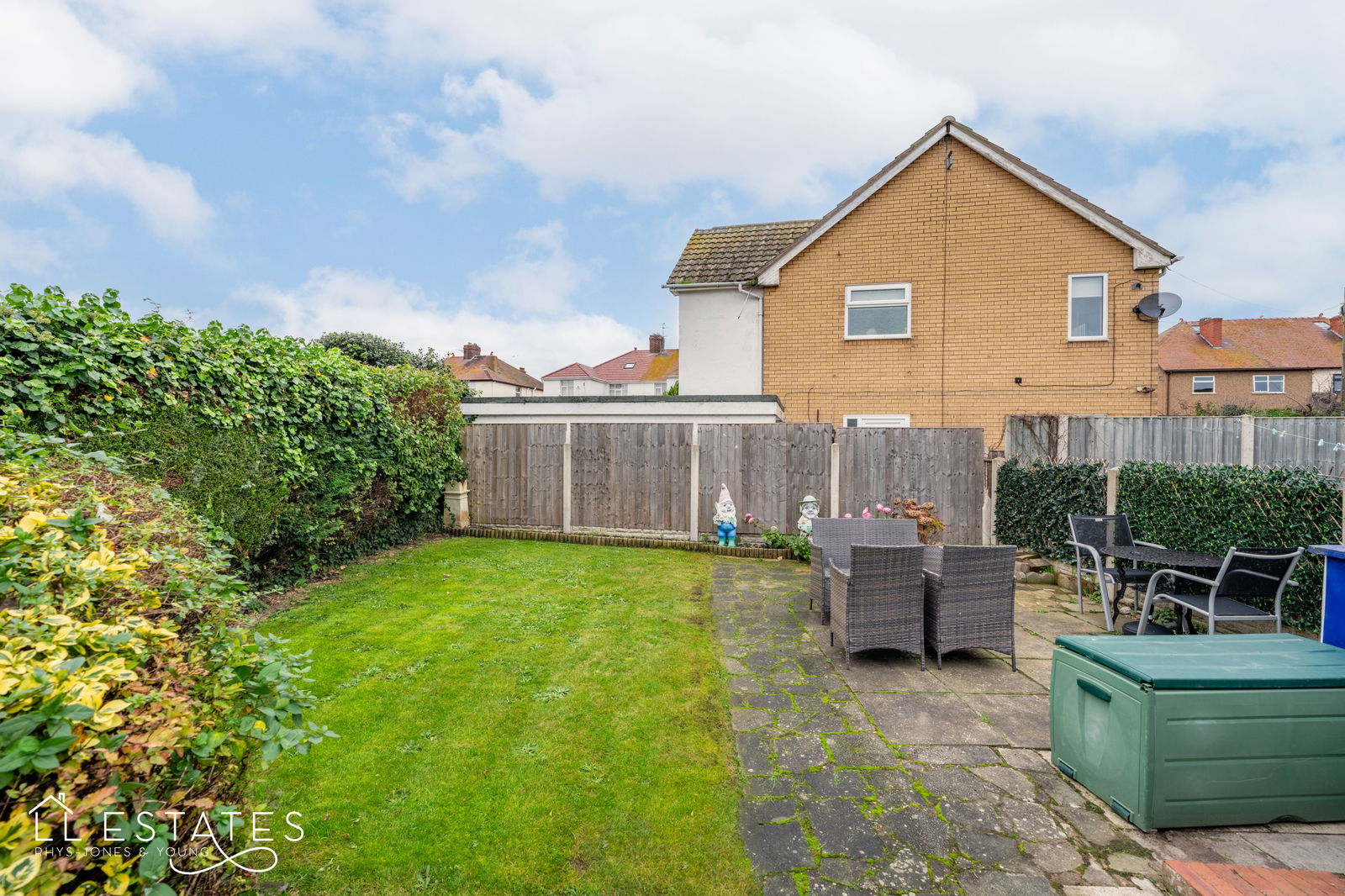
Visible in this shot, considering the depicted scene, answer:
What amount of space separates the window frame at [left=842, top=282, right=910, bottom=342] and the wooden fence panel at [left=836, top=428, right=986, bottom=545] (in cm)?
336

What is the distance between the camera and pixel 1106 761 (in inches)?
113

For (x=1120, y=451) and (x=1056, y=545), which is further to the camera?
(x=1120, y=451)

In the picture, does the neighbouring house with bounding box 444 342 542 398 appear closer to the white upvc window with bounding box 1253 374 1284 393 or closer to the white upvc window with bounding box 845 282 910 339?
the white upvc window with bounding box 845 282 910 339

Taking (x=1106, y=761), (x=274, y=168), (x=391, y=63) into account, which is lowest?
(x=1106, y=761)

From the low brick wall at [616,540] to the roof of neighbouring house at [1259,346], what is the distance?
39548mm

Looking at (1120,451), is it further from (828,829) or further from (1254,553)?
(828,829)

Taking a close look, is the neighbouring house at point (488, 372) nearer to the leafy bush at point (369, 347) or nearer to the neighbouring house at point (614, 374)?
the neighbouring house at point (614, 374)

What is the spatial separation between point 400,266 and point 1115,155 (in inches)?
691

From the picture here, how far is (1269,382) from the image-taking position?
36.2 metres

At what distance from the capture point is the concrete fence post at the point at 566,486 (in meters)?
10.9

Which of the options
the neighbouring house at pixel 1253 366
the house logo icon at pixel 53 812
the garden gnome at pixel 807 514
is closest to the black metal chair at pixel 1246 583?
the garden gnome at pixel 807 514

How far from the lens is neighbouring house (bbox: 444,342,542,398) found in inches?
1764

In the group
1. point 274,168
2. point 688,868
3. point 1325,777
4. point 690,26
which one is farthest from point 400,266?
point 1325,777

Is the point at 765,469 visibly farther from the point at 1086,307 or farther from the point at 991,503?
the point at 1086,307
